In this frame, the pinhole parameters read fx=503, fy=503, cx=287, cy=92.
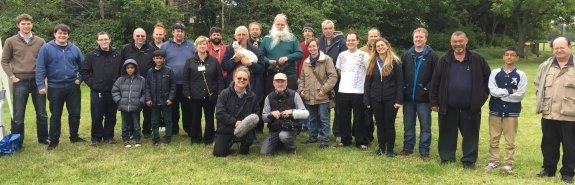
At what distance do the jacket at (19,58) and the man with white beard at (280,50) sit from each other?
10.6 feet

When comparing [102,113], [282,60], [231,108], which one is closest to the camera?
[231,108]

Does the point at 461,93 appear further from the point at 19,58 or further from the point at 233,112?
the point at 19,58

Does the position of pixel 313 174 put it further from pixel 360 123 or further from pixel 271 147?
pixel 360 123

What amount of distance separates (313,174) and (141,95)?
289cm

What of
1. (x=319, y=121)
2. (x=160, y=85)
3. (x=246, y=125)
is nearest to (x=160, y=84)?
(x=160, y=85)

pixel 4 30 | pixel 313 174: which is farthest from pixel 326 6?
pixel 313 174

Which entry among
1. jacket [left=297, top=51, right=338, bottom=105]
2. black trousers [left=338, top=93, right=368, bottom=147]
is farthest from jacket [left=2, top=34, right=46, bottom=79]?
black trousers [left=338, top=93, right=368, bottom=147]

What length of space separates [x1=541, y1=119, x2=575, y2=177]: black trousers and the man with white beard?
3438 mm

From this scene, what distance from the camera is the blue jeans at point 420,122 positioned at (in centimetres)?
657

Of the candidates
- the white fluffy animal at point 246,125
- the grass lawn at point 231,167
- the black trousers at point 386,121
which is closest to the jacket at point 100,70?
the grass lawn at point 231,167

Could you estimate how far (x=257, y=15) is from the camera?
21.4m

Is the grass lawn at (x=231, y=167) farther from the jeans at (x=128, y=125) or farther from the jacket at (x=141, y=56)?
the jacket at (x=141, y=56)

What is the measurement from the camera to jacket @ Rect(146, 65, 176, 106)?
23.5ft

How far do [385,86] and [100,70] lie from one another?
157 inches
